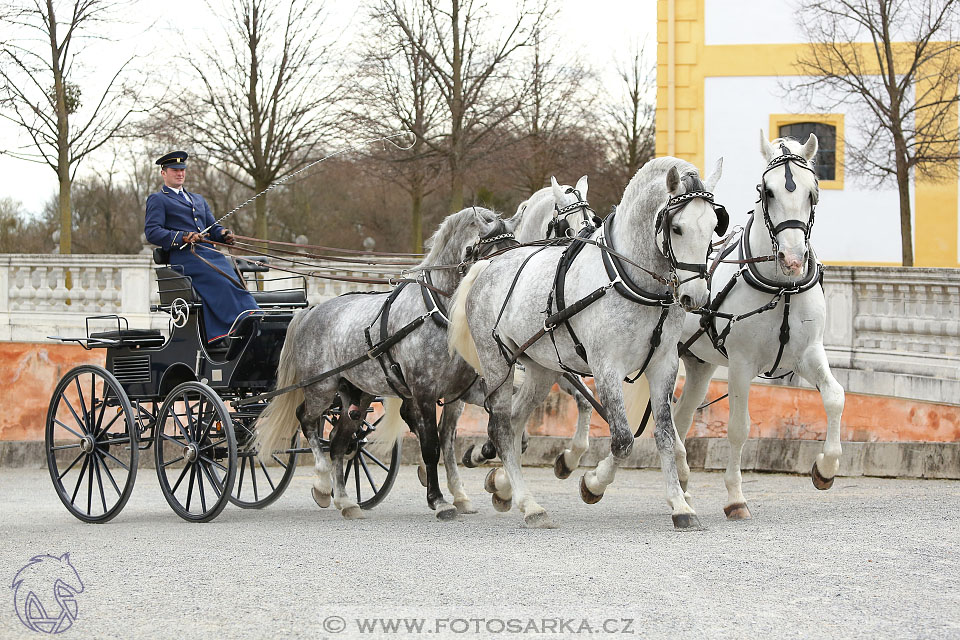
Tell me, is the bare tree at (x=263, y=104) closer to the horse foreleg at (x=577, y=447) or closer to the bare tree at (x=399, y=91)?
the bare tree at (x=399, y=91)

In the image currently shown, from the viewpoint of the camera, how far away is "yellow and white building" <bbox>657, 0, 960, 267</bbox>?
2347 cm


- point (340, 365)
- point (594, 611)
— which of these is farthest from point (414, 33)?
point (594, 611)

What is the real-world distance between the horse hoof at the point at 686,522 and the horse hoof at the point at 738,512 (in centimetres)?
69

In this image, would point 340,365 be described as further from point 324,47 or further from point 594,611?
point 324,47

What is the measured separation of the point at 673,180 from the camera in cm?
679

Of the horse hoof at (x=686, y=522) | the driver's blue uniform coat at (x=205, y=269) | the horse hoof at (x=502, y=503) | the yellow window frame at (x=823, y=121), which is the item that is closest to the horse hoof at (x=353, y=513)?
the horse hoof at (x=502, y=503)

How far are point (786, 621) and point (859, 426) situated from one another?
7.45 m

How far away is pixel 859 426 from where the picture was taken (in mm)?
12000

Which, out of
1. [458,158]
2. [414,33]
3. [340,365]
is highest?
[414,33]

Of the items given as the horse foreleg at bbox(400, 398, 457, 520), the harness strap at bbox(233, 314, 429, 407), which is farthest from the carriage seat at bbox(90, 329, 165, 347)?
the horse foreleg at bbox(400, 398, 457, 520)

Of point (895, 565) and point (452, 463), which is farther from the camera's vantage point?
point (452, 463)

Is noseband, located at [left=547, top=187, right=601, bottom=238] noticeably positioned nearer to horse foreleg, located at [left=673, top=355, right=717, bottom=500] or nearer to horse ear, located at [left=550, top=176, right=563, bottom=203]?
horse ear, located at [left=550, top=176, right=563, bottom=203]

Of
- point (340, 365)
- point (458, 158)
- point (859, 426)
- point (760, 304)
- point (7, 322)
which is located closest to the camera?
point (760, 304)

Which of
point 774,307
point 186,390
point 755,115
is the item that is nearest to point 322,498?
point 186,390
